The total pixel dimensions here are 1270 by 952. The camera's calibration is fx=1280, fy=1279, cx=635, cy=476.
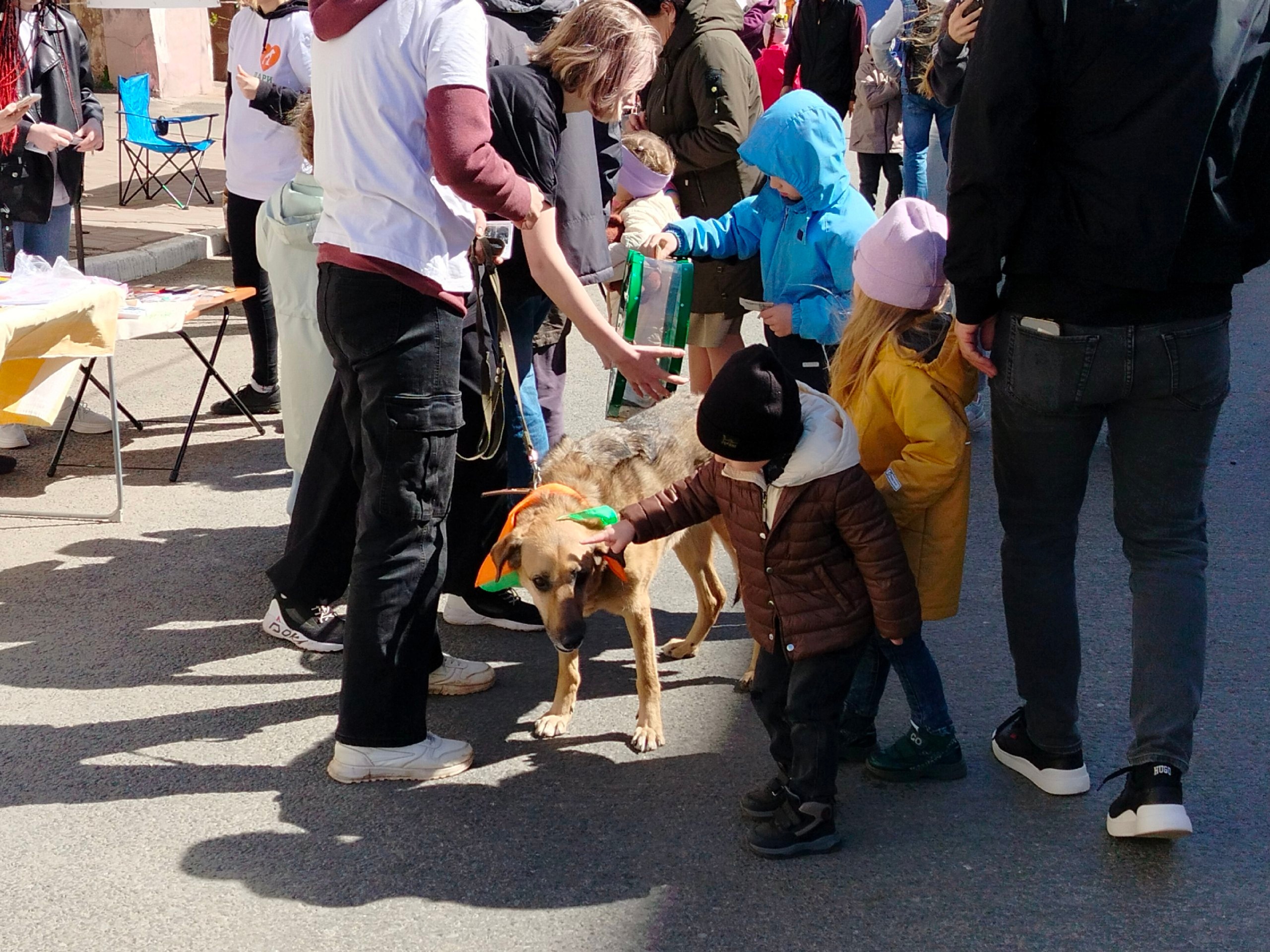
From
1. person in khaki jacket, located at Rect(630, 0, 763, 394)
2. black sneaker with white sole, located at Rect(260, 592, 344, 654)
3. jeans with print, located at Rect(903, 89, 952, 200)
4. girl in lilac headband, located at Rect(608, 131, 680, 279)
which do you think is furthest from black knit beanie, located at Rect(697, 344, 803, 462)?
jeans with print, located at Rect(903, 89, 952, 200)

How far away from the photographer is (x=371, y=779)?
11.1ft

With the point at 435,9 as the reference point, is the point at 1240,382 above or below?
below

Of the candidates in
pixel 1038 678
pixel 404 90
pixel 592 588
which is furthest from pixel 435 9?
pixel 1038 678

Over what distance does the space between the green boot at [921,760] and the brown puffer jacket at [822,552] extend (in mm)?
392

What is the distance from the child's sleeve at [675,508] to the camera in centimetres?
322

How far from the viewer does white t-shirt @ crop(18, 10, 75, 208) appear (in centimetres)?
587

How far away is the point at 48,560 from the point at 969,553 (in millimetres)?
3518

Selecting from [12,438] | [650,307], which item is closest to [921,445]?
[650,307]

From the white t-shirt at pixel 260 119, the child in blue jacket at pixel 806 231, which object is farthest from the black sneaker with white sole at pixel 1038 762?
the white t-shirt at pixel 260 119

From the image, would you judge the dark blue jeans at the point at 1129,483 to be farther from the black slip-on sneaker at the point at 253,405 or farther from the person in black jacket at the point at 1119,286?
the black slip-on sneaker at the point at 253,405

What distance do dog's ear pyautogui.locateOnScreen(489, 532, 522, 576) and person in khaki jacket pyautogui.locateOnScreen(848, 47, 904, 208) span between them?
7.09m

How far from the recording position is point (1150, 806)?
295cm

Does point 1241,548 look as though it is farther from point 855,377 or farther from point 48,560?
point 48,560

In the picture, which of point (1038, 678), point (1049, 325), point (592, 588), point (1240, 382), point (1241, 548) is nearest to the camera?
point (1049, 325)
